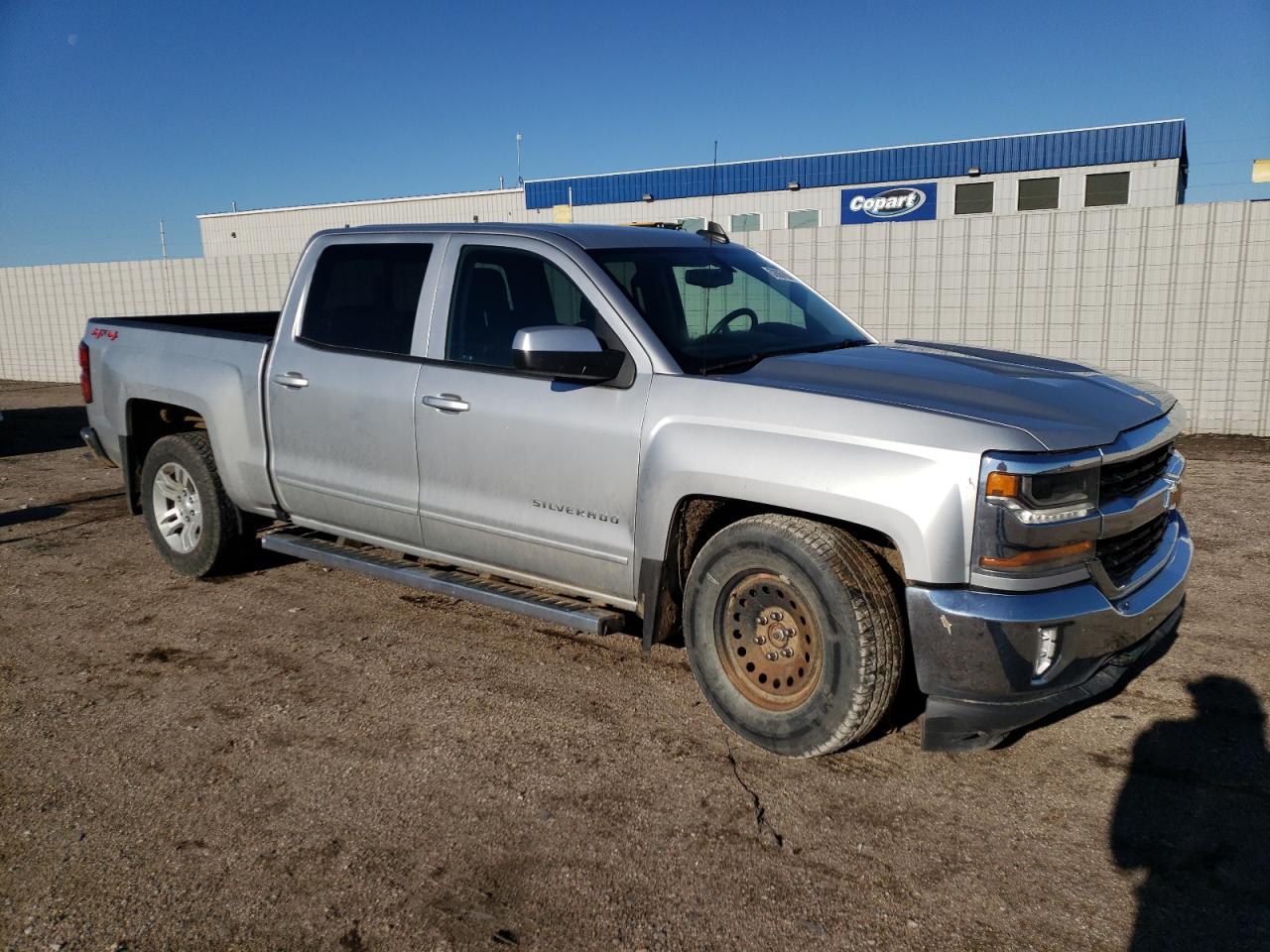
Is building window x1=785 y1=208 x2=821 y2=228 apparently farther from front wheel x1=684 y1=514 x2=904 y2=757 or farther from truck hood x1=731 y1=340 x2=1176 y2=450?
front wheel x1=684 y1=514 x2=904 y2=757

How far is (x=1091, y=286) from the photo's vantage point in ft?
35.9

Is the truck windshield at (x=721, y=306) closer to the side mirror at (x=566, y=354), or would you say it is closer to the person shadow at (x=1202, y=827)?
the side mirror at (x=566, y=354)

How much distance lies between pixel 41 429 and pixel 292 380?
9.36 meters

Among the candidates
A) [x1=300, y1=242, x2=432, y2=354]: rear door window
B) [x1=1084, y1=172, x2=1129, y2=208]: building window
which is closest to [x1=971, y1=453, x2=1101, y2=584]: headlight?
[x1=300, y1=242, x2=432, y2=354]: rear door window

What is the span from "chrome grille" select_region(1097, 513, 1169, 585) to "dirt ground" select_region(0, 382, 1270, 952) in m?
0.74

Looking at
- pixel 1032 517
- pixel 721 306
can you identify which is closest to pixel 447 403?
pixel 721 306

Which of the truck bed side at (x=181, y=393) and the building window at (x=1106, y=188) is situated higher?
the building window at (x=1106, y=188)

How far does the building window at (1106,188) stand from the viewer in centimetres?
2598

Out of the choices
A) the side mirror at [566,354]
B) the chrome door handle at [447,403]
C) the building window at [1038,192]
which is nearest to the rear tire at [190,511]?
the chrome door handle at [447,403]

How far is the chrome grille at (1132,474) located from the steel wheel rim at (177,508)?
15.6 feet

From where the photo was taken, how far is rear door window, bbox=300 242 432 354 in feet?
15.6

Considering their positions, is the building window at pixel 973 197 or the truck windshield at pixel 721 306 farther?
the building window at pixel 973 197

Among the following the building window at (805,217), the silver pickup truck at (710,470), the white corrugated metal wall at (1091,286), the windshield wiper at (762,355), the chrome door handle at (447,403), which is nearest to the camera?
the silver pickup truck at (710,470)

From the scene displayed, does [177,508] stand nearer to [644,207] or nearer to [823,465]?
[823,465]
